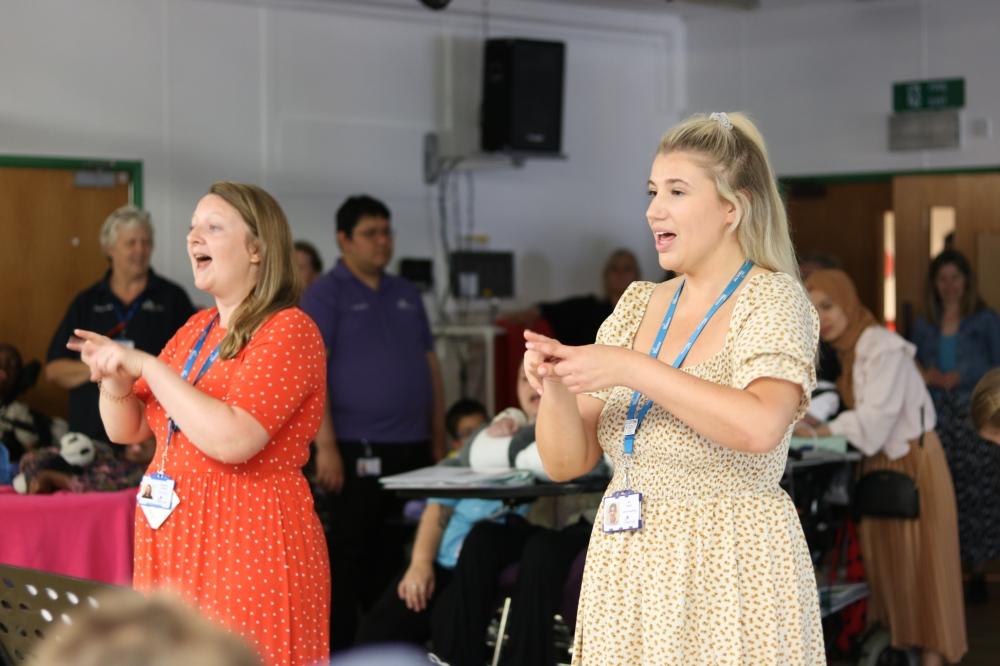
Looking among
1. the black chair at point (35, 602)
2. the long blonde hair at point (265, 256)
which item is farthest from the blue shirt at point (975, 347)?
the black chair at point (35, 602)

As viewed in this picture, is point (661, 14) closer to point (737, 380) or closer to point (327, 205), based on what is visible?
point (327, 205)

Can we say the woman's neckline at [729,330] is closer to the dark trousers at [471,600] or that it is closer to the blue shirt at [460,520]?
the dark trousers at [471,600]

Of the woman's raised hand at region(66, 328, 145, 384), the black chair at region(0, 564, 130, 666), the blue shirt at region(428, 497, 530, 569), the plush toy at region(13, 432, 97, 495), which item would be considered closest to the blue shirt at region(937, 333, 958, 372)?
the blue shirt at region(428, 497, 530, 569)

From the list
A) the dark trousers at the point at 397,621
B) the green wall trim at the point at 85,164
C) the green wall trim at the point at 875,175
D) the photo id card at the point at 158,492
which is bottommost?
the dark trousers at the point at 397,621

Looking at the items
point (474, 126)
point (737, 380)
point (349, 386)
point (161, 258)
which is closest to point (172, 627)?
point (737, 380)

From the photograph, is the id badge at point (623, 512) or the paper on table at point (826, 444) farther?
the paper on table at point (826, 444)

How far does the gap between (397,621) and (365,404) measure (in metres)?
1.56

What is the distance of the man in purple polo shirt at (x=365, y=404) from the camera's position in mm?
5605

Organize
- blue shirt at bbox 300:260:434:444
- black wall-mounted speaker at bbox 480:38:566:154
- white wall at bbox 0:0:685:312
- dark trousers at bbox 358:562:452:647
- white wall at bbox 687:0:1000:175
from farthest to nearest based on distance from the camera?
white wall at bbox 687:0:1000:175 → black wall-mounted speaker at bbox 480:38:566:154 → white wall at bbox 0:0:685:312 → blue shirt at bbox 300:260:434:444 → dark trousers at bbox 358:562:452:647

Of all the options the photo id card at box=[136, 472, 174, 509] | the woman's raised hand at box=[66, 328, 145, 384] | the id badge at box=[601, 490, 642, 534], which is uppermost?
the woman's raised hand at box=[66, 328, 145, 384]

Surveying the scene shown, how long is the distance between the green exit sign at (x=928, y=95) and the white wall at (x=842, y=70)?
5 centimetres

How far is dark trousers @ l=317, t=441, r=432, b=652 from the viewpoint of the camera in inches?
219

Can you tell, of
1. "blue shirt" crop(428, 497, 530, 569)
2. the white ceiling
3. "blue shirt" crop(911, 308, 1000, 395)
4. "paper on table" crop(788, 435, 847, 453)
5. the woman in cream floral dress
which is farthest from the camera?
the white ceiling

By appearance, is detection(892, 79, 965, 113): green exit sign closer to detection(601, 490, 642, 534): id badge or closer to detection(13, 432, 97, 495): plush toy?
detection(13, 432, 97, 495): plush toy
